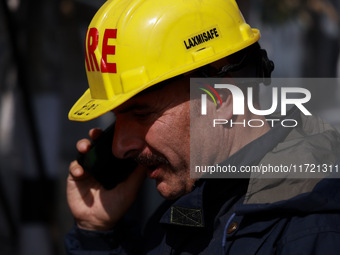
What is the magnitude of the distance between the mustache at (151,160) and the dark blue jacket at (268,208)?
0.54 feet

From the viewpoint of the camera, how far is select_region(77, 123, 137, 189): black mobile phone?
256 centimetres

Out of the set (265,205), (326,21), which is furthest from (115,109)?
(326,21)

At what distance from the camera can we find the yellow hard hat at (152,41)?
198 centimetres

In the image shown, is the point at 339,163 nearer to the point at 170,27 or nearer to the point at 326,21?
the point at 170,27

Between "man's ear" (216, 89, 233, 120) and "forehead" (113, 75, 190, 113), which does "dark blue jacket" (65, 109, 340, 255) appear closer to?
"man's ear" (216, 89, 233, 120)

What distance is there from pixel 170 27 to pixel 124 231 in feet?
3.84

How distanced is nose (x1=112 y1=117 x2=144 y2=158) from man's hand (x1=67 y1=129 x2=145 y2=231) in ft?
1.62

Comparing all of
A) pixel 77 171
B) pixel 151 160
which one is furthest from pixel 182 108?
pixel 77 171

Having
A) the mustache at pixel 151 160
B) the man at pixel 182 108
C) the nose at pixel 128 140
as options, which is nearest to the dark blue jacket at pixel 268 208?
the man at pixel 182 108

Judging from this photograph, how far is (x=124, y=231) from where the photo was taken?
2668mm

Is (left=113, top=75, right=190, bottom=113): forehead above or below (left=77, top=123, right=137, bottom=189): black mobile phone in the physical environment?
above

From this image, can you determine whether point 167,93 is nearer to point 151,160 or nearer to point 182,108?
point 182,108

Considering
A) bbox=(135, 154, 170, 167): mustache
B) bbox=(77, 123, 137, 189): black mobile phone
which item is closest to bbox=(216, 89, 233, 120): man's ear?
bbox=(135, 154, 170, 167): mustache

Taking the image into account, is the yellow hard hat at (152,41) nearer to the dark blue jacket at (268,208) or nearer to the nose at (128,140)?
the nose at (128,140)
